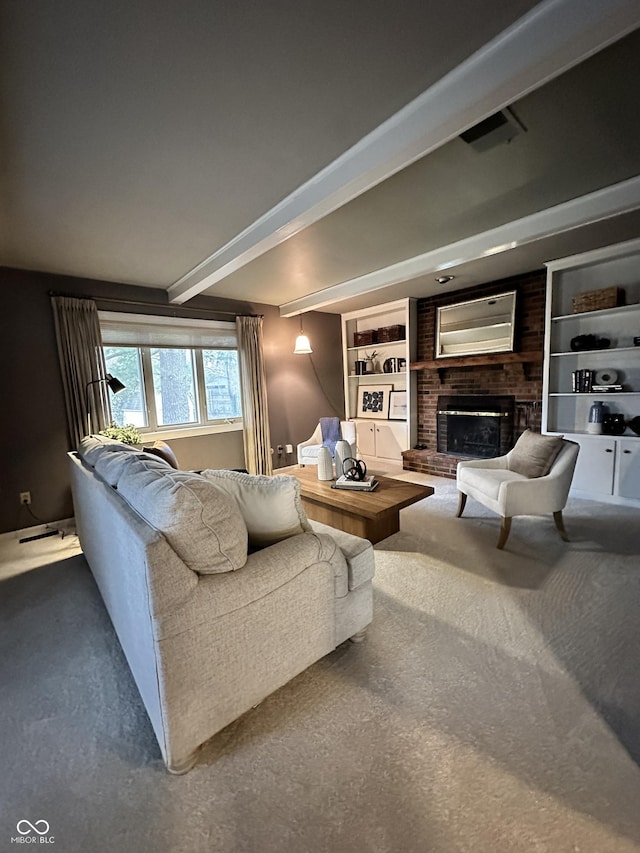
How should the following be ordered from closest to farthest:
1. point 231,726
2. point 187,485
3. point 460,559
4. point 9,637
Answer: point 187,485 → point 231,726 → point 9,637 → point 460,559

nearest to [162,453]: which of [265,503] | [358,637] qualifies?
[265,503]

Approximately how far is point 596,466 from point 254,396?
3857 millimetres

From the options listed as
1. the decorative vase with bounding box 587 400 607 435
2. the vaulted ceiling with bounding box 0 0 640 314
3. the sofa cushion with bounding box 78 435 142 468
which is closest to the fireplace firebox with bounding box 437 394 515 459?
the decorative vase with bounding box 587 400 607 435

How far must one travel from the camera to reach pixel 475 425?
4523 mm

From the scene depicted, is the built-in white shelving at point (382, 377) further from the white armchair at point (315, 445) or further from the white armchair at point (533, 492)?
the white armchair at point (533, 492)

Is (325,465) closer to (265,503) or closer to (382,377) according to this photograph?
(265,503)

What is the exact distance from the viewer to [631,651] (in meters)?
1.64

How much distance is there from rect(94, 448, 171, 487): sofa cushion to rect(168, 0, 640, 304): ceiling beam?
5.44 ft

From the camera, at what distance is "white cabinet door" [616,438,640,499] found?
3291mm

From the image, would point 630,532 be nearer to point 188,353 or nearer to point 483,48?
point 483,48

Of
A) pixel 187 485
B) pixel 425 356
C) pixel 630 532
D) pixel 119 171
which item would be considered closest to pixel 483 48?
pixel 119 171

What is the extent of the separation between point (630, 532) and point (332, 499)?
2357mm

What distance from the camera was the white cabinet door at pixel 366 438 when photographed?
18.3ft

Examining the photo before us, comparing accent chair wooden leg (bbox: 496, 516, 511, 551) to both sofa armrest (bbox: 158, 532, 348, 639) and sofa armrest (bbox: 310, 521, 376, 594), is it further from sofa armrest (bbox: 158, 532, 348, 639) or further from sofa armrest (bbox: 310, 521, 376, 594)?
sofa armrest (bbox: 158, 532, 348, 639)
